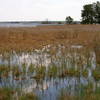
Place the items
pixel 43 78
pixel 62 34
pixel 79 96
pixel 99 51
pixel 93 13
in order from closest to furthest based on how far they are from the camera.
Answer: pixel 79 96 < pixel 43 78 < pixel 99 51 < pixel 62 34 < pixel 93 13

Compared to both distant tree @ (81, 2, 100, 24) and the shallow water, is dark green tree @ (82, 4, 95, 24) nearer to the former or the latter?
distant tree @ (81, 2, 100, 24)

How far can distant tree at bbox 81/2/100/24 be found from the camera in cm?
7124

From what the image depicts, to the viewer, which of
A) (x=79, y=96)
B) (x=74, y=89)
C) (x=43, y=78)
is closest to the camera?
(x=79, y=96)

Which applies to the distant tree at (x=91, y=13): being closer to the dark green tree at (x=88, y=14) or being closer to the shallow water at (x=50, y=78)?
the dark green tree at (x=88, y=14)

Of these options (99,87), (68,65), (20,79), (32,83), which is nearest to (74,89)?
(99,87)

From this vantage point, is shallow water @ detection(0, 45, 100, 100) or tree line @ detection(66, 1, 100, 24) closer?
shallow water @ detection(0, 45, 100, 100)

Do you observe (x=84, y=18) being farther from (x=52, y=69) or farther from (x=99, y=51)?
(x=52, y=69)

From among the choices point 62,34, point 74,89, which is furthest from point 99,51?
point 62,34

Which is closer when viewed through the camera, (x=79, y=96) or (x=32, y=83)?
(x=79, y=96)

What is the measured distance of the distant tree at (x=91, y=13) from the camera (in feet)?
234

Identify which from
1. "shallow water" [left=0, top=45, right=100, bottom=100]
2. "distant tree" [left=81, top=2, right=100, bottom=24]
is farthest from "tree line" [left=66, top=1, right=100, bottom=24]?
"shallow water" [left=0, top=45, right=100, bottom=100]

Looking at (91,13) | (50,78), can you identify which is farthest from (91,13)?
(50,78)

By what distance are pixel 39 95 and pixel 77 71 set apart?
3.31m

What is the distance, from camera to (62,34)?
29.1 meters
